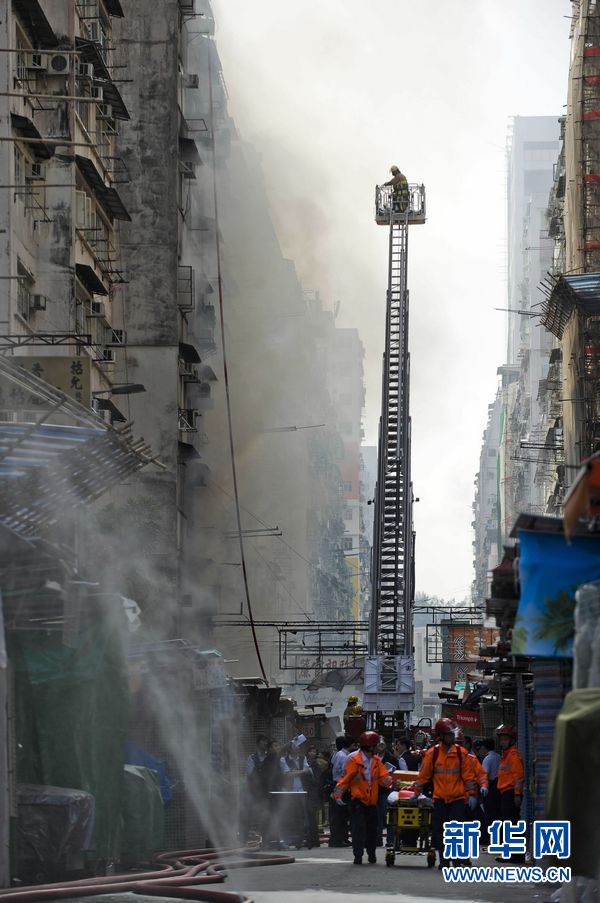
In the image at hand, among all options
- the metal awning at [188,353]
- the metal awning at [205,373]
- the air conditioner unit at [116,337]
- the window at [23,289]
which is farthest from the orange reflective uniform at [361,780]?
the metal awning at [205,373]

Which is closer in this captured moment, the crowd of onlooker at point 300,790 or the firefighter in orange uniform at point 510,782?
the firefighter in orange uniform at point 510,782

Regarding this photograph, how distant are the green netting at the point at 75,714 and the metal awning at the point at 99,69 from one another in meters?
18.0

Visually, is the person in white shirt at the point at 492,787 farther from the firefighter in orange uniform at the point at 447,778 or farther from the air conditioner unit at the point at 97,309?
the air conditioner unit at the point at 97,309

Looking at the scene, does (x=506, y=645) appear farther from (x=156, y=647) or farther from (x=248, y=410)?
(x=248, y=410)

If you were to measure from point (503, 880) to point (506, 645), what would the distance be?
2.28 metres

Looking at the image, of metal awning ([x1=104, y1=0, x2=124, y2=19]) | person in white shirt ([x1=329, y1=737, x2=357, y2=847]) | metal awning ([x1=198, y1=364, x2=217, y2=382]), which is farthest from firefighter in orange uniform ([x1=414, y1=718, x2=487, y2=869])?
metal awning ([x1=198, y1=364, x2=217, y2=382])

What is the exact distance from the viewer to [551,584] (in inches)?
446

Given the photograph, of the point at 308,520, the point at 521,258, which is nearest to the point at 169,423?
the point at 308,520

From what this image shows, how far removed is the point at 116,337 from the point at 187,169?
7.81m

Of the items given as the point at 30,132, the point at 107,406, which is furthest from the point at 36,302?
the point at 107,406

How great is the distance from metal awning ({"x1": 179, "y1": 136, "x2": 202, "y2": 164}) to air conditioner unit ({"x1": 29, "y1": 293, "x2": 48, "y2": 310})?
15926 mm

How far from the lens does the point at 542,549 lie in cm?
1126

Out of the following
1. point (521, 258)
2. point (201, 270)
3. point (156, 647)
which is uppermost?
point (521, 258)

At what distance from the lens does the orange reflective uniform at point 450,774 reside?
17.5m
